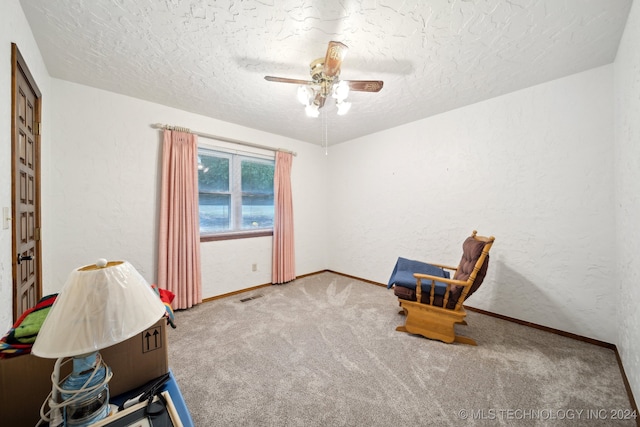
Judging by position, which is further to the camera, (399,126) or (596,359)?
(399,126)

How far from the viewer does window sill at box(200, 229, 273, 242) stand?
10.2 ft

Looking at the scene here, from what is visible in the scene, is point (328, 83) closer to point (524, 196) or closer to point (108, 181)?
point (524, 196)

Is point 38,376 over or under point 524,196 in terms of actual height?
under

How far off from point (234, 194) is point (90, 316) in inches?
118

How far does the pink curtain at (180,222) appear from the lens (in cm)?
270

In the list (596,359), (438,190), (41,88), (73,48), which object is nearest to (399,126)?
(438,190)

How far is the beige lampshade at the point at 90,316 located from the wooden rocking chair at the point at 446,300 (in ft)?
6.67

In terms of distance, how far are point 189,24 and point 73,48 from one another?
1.01 m

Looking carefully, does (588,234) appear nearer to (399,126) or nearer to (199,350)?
(399,126)

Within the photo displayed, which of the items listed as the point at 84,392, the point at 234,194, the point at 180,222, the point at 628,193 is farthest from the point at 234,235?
the point at 628,193

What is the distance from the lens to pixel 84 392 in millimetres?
627

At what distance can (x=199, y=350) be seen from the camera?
1991mm

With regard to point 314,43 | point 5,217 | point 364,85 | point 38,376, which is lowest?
point 38,376

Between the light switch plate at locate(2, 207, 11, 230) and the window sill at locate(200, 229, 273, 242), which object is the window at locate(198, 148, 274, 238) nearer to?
the window sill at locate(200, 229, 273, 242)
